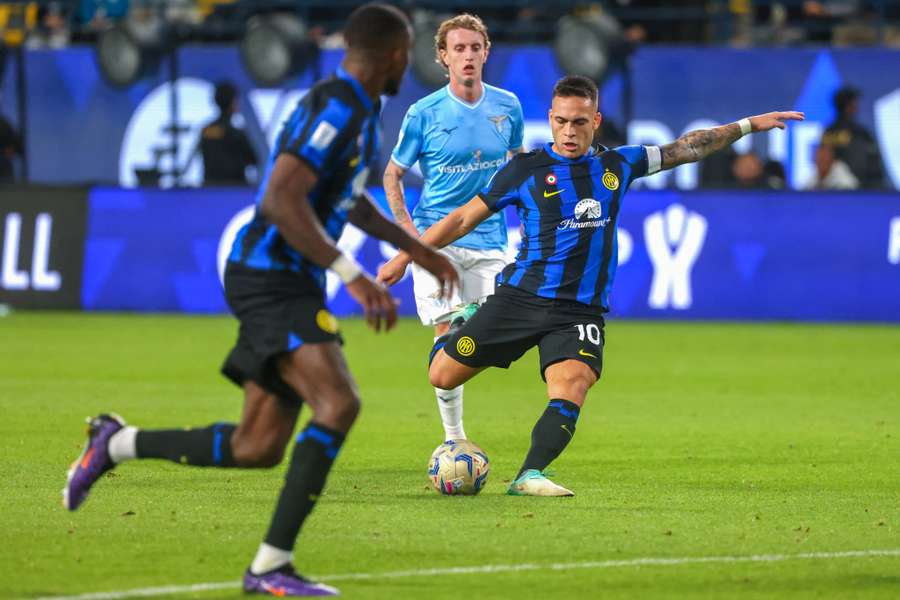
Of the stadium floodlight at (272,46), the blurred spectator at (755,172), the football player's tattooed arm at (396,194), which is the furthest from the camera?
the stadium floodlight at (272,46)

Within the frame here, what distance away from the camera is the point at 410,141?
10008mm

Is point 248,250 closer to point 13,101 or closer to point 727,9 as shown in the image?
point 727,9

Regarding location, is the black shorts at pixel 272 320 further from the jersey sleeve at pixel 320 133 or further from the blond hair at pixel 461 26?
the blond hair at pixel 461 26

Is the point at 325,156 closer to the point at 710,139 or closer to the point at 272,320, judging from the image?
the point at 272,320

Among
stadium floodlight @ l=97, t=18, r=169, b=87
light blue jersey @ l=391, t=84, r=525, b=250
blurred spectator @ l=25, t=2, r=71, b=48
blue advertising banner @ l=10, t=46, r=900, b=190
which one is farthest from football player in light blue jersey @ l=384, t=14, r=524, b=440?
blurred spectator @ l=25, t=2, r=71, b=48

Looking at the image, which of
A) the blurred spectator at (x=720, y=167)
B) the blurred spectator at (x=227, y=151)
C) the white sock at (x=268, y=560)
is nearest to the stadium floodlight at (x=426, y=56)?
the blurred spectator at (x=227, y=151)

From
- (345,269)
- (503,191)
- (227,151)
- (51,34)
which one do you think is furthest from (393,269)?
(51,34)

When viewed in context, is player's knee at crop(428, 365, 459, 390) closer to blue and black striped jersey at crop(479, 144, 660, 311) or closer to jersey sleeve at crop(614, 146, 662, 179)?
blue and black striped jersey at crop(479, 144, 660, 311)

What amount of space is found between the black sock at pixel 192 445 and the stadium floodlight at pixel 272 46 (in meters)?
15.8

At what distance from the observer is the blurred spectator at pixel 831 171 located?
770 inches

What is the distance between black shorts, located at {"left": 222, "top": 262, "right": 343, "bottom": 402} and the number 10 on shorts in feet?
7.86

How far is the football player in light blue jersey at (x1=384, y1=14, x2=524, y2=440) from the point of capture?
9844mm

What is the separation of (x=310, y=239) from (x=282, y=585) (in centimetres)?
121

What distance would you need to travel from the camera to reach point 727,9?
73.9 feet
